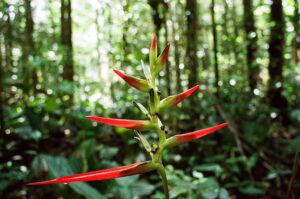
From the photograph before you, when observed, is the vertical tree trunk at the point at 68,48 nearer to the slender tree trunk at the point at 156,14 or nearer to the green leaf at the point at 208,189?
the slender tree trunk at the point at 156,14

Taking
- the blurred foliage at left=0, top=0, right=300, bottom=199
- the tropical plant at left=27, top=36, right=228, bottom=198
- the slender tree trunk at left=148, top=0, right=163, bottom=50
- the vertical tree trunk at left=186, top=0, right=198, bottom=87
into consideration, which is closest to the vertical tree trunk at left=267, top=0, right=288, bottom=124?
the blurred foliage at left=0, top=0, right=300, bottom=199

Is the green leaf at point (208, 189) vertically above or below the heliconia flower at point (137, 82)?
below

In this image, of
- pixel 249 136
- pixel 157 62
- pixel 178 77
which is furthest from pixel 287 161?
pixel 157 62

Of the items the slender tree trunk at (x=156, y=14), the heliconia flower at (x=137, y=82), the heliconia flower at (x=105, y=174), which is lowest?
the heliconia flower at (x=105, y=174)

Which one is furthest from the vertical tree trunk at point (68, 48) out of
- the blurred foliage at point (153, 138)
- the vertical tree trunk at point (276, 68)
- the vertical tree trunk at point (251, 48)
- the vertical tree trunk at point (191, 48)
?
the vertical tree trunk at point (276, 68)

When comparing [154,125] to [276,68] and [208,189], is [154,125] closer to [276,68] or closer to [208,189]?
[208,189]

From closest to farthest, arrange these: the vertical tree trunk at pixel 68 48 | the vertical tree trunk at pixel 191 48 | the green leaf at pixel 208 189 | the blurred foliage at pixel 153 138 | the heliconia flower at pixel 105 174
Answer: the heliconia flower at pixel 105 174
the green leaf at pixel 208 189
the blurred foliage at pixel 153 138
the vertical tree trunk at pixel 191 48
the vertical tree trunk at pixel 68 48

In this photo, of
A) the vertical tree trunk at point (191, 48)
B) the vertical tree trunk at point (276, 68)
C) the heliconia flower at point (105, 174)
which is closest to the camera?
the heliconia flower at point (105, 174)

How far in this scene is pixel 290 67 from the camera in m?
5.12

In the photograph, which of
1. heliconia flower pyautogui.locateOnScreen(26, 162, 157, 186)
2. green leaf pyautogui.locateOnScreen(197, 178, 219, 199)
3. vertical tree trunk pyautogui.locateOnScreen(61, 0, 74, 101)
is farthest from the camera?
vertical tree trunk pyautogui.locateOnScreen(61, 0, 74, 101)

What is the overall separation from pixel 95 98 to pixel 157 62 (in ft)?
10.2

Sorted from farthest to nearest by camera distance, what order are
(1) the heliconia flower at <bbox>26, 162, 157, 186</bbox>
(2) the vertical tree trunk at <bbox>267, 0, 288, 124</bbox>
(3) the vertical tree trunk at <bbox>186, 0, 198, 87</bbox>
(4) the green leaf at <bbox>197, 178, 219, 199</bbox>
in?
(2) the vertical tree trunk at <bbox>267, 0, 288, 124</bbox> < (3) the vertical tree trunk at <bbox>186, 0, 198, 87</bbox> < (4) the green leaf at <bbox>197, 178, 219, 199</bbox> < (1) the heliconia flower at <bbox>26, 162, 157, 186</bbox>

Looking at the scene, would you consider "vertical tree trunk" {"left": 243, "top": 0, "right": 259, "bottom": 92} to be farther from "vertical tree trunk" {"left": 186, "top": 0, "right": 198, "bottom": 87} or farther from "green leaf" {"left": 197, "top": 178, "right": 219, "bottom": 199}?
"green leaf" {"left": 197, "top": 178, "right": 219, "bottom": 199}

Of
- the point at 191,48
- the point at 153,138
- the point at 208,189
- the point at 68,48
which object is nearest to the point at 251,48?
the point at 191,48
